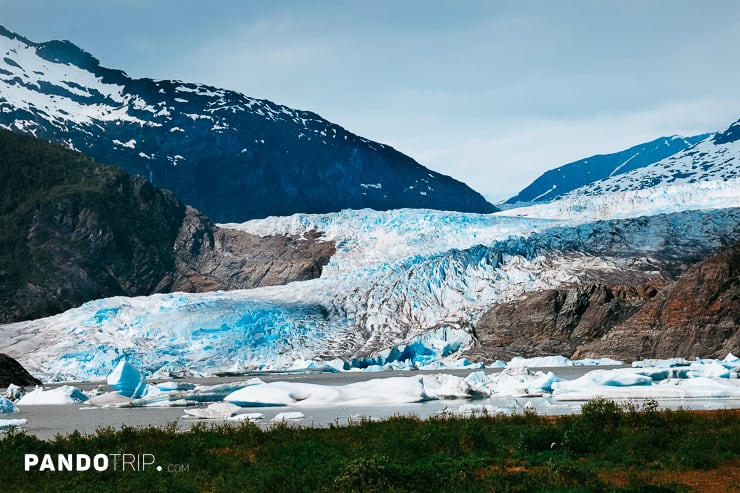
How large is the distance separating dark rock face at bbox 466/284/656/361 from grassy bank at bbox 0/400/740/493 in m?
62.8

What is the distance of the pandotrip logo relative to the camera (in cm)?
1856

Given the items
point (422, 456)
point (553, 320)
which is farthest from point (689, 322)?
point (422, 456)

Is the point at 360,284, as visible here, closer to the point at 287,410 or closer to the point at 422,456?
the point at 287,410

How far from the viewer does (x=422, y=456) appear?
19469 millimetres

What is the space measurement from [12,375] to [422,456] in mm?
60313

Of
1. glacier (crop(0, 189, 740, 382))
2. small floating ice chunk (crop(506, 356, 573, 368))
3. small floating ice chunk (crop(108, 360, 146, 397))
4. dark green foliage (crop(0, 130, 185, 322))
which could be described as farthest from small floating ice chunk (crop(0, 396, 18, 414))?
dark green foliage (crop(0, 130, 185, 322))

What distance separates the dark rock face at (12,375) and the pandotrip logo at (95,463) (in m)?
55.1

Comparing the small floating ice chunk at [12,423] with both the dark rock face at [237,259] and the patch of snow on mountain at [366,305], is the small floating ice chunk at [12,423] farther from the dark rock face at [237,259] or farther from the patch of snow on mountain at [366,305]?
the dark rock face at [237,259]

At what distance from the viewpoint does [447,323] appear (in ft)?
302

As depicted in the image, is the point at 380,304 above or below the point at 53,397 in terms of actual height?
above

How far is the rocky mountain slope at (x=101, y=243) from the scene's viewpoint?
131m

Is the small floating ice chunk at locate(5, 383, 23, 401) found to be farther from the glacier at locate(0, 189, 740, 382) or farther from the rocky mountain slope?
the rocky mountain slope

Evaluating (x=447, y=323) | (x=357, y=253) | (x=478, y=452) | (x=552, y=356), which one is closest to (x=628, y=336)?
(x=552, y=356)

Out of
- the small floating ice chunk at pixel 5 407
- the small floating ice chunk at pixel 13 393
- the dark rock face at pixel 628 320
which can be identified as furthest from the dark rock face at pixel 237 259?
the small floating ice chunk at pixel 5 407
